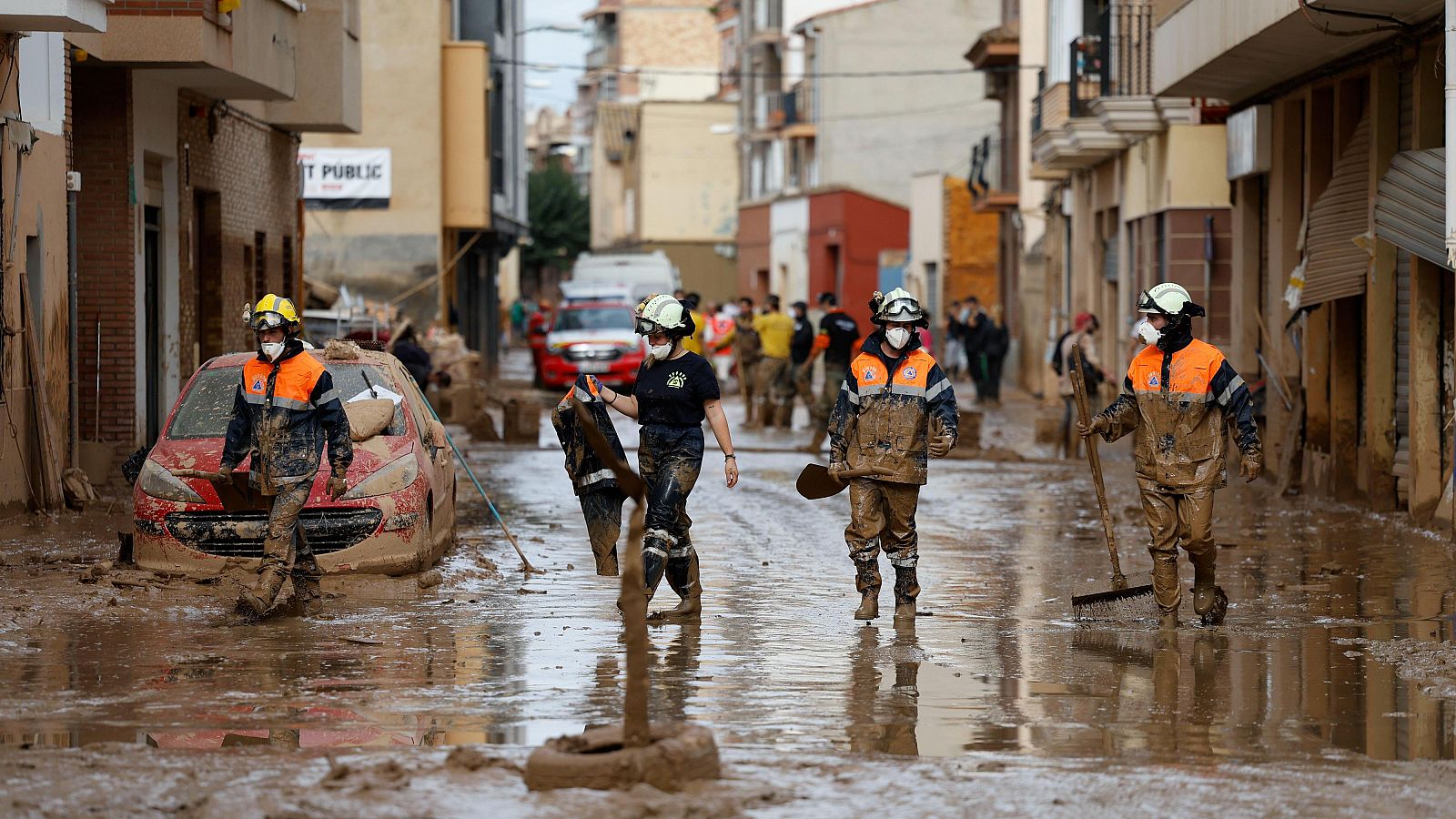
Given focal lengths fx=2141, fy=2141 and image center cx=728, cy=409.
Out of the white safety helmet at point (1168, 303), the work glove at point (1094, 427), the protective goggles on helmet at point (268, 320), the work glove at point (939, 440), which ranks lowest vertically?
the work glove at point (939, 440)

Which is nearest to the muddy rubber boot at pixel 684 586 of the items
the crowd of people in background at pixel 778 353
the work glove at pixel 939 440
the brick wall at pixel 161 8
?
the work glove at pixel 939 440

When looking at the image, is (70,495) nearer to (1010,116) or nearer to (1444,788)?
(1444,788)

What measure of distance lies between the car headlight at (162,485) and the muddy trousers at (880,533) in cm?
354

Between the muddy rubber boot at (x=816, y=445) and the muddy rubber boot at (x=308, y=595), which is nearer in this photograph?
the muddy rubber boot at (x=308, y=595)

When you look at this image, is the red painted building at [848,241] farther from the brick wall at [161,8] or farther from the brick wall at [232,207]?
the brick wall at [161,8]

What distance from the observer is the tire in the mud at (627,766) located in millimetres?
6492

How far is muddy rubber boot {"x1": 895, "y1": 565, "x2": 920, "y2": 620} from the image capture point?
430 inches

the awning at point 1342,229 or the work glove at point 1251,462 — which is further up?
the awning at point 1342,229

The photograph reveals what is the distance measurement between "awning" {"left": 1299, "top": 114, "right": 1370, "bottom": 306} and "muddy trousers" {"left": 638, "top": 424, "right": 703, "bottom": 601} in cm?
833

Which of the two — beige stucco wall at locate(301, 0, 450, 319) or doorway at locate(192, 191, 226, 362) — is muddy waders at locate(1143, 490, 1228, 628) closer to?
doorway at locate(192, 191, 226, 362)

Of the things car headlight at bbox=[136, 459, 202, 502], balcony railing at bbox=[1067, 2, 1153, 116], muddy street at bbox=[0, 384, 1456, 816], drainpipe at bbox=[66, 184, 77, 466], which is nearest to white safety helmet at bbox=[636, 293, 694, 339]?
muddy street at bbox=[0, 384, 1456, 816]

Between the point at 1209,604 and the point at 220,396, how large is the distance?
19.2ft

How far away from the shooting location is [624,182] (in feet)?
289

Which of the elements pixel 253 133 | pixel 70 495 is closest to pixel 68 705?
pixel 70 495
